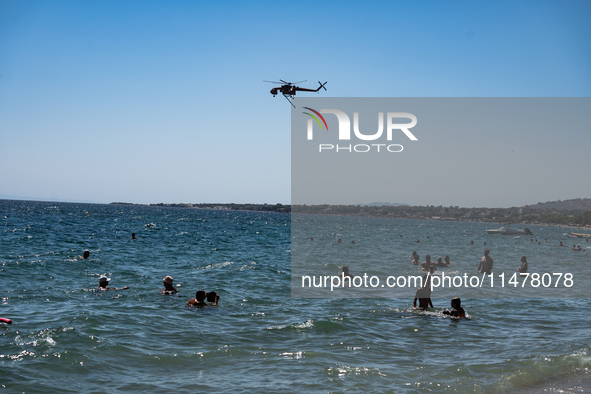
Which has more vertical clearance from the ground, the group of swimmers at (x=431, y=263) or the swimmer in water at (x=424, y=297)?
the swimmer in water at (x=424, y=297)

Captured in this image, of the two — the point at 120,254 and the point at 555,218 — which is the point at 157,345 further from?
the point at 555,218

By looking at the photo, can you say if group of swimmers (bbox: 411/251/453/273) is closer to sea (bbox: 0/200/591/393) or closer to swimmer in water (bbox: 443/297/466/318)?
sea (bbox: 0/200/591/393)

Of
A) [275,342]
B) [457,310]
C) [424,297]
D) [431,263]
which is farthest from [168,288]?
[431,263]

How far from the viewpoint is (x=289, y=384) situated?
8836mm

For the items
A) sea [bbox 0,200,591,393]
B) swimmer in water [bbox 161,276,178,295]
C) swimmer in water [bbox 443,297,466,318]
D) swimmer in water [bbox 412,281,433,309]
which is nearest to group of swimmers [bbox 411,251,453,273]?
sea [bbox 0,200,591,393]

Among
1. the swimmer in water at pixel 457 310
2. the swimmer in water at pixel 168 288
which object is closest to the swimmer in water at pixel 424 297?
the swimmer in water at pixel 457 310

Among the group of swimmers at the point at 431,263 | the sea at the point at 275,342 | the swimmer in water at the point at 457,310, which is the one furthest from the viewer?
the group of swimmers at the point at 431,263

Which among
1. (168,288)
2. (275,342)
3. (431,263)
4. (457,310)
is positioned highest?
(168,288)

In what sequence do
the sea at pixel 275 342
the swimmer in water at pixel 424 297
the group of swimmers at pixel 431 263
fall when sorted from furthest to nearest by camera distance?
the group of swimmers at pixel 431 263 → the swimmer in water at pixel 424 297 → the sea at pixel 275 342

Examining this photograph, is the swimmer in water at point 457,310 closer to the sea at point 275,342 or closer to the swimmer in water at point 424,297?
the sea at point 275,342

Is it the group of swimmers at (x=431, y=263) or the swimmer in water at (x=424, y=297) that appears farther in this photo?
the group of swimmers at (x=431, y=263)

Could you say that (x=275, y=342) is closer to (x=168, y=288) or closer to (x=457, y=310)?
(x=457, y=310)

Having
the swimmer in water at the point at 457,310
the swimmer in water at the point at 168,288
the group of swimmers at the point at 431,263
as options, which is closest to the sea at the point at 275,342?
the swimmer in water at the point at 168,288

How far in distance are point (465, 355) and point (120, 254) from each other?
A: 89.4ft
